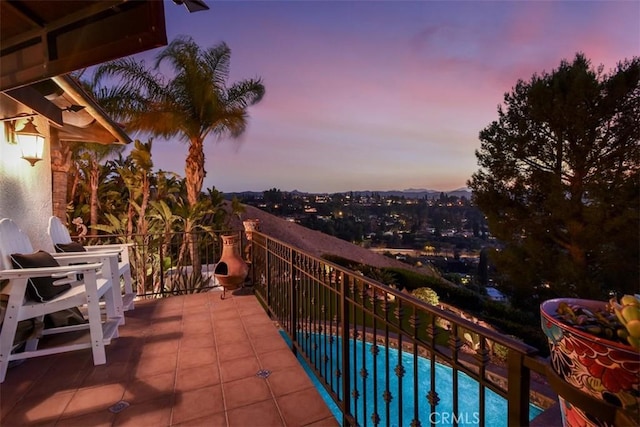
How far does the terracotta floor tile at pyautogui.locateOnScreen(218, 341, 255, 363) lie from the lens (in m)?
2.76

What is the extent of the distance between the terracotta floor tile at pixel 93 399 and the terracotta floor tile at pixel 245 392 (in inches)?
29.9

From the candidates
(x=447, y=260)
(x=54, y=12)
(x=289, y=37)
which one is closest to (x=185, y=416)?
(x=54, y=12)

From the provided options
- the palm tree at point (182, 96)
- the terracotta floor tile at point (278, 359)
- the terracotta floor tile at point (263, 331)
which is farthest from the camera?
the palm tree at point (182, 96)

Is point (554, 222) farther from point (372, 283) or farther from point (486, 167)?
point (372, 283)

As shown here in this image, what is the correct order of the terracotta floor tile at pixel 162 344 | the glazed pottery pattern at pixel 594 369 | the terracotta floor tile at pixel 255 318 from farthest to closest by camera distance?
1. the terracotta floor tile at pixel 255 318
2. the terracotta floor tile at pixel 162 344
3. the glazed pottery pattern at pixel 594 369

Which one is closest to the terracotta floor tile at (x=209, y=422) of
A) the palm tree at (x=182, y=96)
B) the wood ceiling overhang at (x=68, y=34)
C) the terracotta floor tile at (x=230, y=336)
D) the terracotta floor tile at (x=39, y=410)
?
the terracotta floor tile at (x=39, y=410)

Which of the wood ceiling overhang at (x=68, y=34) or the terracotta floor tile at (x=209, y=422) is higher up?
the wood ceiling overhang at (x=68, y=34)

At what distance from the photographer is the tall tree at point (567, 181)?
9.95 meters

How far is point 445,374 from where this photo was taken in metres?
5.62

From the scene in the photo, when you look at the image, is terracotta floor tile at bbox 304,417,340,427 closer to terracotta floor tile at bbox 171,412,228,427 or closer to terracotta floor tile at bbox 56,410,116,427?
terracotta floor tile at bbox 171,412,228,427

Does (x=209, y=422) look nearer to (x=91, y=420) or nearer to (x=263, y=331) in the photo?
(x=91, y=420)

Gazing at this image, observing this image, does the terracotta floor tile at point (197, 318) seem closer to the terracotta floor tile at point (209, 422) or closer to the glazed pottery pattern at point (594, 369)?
the terracotta floor tile at point (209, 422)

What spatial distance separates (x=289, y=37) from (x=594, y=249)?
467 inches

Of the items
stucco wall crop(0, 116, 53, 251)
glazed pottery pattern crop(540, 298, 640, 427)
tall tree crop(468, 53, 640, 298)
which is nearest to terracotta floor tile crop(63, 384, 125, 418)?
stucco wall crop(0, 116, 53, 251)
